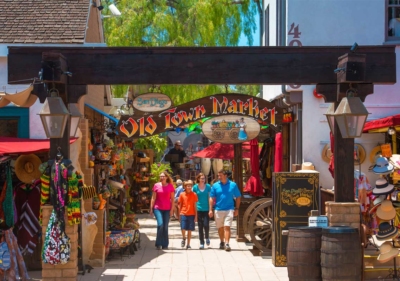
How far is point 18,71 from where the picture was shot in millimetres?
10781

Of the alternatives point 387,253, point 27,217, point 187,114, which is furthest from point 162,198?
point 387,253

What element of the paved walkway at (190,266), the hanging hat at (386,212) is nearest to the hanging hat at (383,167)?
the hanging hat at (386,212)

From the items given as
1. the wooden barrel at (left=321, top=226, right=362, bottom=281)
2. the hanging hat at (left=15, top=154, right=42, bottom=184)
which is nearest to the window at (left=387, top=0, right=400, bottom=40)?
the wooden barrel at (left=321, top=226, right=362, bottom=281)

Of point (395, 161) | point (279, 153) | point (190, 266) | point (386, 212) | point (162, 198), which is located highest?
point (279, 153)

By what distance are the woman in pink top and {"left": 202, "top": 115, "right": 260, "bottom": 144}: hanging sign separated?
2395 millimetres

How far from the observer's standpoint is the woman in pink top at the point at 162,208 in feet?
52.8

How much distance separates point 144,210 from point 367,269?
13997 mm

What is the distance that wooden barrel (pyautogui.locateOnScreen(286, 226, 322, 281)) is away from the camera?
995 centimetres

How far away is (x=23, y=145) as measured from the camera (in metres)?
12.1

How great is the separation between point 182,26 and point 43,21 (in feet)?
41.2

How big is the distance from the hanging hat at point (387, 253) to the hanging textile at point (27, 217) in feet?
18.9

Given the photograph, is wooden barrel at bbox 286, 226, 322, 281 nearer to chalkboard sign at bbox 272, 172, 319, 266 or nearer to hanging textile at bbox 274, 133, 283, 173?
chalkboard sign at bbox 272, 172, 319, 266

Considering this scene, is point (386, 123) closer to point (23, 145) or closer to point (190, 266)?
point (190, 266)

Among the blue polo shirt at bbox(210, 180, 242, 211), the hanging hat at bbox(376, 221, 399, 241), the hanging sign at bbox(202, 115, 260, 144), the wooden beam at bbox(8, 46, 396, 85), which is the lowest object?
the hanging hat at bbox(376, 221, 399, 241)
